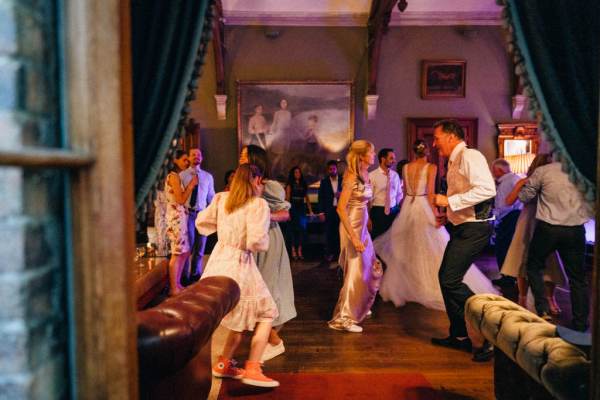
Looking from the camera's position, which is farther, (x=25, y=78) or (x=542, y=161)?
(x=542, y=161)

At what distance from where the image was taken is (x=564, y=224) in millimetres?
3969

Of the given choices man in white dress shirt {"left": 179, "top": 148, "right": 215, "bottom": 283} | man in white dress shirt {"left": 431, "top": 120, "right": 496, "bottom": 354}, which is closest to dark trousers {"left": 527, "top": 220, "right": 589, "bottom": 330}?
man in white dress shirt {"left": 431, "top": 120, "right": 496, "bottom": 354}

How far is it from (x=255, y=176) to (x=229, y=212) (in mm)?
293

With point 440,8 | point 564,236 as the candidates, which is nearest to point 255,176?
point 564,236

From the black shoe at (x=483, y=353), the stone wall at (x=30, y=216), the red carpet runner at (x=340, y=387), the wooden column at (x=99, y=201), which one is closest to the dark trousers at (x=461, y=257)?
the black shoe at (x=483, y=353)

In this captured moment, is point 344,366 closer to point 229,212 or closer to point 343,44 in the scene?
point 229,212

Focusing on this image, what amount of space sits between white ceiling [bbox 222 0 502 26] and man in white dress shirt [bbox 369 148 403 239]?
3571 millimetres

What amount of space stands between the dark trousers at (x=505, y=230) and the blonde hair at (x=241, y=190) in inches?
139

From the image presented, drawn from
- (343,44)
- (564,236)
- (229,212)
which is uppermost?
(343,44)

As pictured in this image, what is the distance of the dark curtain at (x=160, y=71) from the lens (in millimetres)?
1717

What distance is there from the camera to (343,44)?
9172 mm

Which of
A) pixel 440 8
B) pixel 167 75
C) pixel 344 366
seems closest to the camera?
pixel 167 75

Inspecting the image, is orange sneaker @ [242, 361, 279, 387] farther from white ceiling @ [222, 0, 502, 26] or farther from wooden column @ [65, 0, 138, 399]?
white ceiling @ [222, 0, 502, 26]

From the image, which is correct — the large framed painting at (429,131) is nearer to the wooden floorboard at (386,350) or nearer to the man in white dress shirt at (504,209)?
the man in white dress shirt at (504,209)
